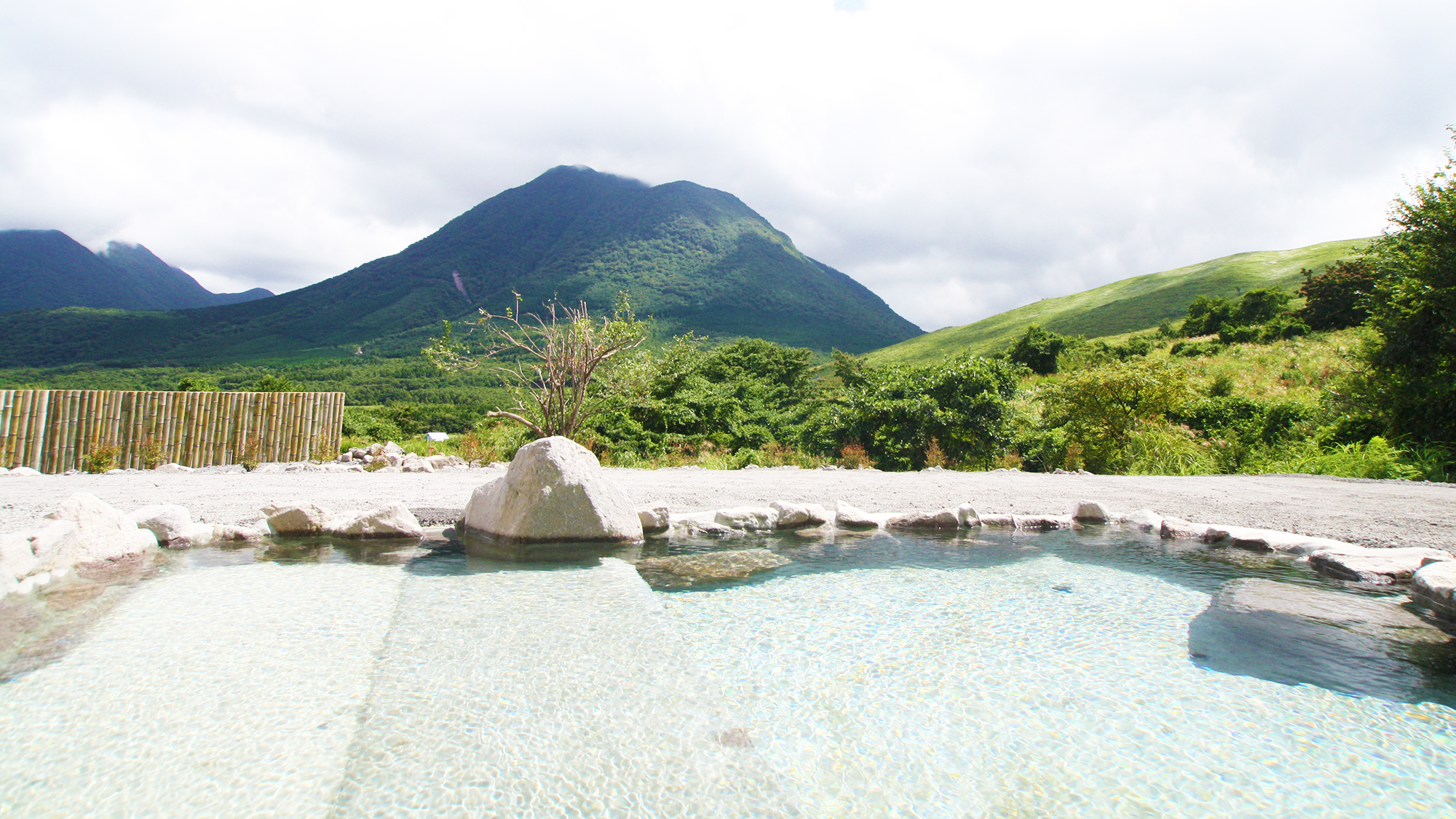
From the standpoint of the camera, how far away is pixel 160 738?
233cm

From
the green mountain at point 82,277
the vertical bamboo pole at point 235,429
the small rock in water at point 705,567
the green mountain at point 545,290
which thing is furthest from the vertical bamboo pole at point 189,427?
the green mountain at point 82,277

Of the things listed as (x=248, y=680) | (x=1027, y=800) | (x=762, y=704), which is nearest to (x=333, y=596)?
(x=248, y=680)

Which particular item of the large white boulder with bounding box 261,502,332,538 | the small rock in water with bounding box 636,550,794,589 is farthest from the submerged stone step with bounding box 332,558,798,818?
the large white boulder with bounding box 261,502,332,538

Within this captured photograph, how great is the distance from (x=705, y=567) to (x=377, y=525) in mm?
3167

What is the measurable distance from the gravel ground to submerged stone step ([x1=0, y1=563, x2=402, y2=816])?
105 inches

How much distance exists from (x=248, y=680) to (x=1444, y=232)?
51.3 ft

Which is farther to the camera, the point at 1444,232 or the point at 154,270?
the point at 154,270

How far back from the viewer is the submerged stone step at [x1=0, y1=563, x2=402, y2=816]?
2006mm

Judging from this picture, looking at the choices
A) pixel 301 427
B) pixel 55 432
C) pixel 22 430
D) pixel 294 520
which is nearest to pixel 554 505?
pixel 294 520

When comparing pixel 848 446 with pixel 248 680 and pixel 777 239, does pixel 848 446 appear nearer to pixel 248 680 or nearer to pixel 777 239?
pixel 248 680

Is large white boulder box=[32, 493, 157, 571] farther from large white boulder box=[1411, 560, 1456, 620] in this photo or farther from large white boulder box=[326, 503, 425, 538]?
large white boulder box=[1411, 560, 1456, 620]

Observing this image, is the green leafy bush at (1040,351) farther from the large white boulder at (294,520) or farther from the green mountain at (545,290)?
the green mountain at (545,290)

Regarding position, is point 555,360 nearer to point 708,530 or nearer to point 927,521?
point 708,530

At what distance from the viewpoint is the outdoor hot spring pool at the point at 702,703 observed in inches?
82.5
